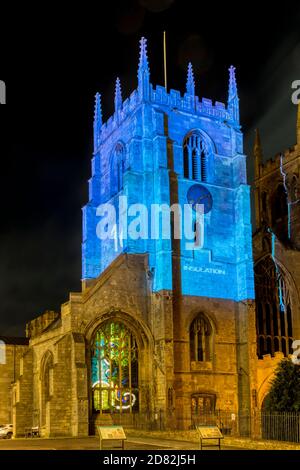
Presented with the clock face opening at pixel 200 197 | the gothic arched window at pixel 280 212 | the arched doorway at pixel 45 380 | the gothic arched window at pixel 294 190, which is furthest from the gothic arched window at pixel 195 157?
the arched doorway at pixel 45 380

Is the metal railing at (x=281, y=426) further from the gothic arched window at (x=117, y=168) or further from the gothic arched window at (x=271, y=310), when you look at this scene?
the gothic arched window at (x=117, y=168)

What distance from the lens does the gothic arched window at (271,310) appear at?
51.5 m

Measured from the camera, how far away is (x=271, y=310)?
2056 inches

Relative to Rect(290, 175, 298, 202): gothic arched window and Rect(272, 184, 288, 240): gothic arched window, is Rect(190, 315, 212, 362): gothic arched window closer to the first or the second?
Rect(272, 184, 288, 240): gothic arched window

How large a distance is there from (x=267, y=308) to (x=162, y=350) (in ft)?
39.0

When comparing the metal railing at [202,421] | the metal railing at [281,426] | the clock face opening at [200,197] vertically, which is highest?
the clock face opening at [200,197]

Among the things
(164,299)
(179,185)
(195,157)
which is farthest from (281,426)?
(195,157)

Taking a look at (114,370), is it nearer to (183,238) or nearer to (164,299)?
(164,299)

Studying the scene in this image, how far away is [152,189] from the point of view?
155ft

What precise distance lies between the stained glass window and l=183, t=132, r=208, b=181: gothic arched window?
1231cm

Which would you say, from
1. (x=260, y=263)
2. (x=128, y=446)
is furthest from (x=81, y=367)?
(x=260, y=263)

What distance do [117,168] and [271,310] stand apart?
609 inches

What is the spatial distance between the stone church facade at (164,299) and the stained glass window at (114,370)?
7 cm

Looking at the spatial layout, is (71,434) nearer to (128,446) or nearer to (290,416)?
(128,446)
